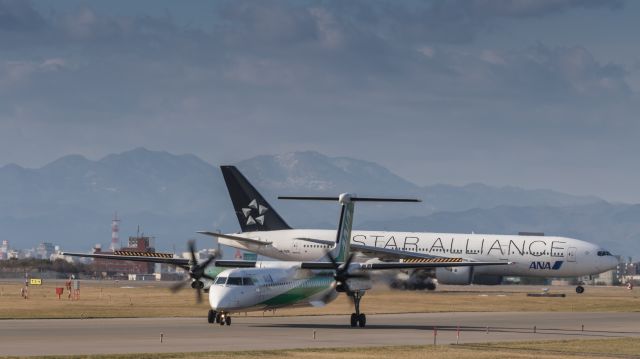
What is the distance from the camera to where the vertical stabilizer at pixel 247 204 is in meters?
101

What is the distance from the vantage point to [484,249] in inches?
3925

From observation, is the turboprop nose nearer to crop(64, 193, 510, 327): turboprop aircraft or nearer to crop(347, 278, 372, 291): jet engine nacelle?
crop(64, 193, 510, 327): turboprop aircraft

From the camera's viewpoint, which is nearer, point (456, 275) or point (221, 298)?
point (221, 298)

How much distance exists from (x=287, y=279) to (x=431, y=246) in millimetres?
43776

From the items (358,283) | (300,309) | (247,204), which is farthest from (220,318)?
(247,204)

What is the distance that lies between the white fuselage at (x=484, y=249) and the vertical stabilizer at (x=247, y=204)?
0.79 meters

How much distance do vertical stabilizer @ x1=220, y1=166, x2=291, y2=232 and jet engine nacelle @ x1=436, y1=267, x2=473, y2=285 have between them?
1467 cm

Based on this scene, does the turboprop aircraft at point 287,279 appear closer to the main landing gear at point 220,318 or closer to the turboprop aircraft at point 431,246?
the main landing gear at point 220,318

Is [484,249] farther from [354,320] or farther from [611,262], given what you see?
[354,320]

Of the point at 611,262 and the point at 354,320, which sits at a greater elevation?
the point at 611,262

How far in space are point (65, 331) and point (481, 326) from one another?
20903mm

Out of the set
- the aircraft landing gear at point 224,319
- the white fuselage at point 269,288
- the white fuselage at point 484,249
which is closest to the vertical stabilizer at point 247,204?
the white fuselage at point 484,249

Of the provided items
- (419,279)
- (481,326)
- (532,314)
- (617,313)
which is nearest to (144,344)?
(481,326)

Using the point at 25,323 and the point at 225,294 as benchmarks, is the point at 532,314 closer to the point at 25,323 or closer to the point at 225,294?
the point at 225,294
